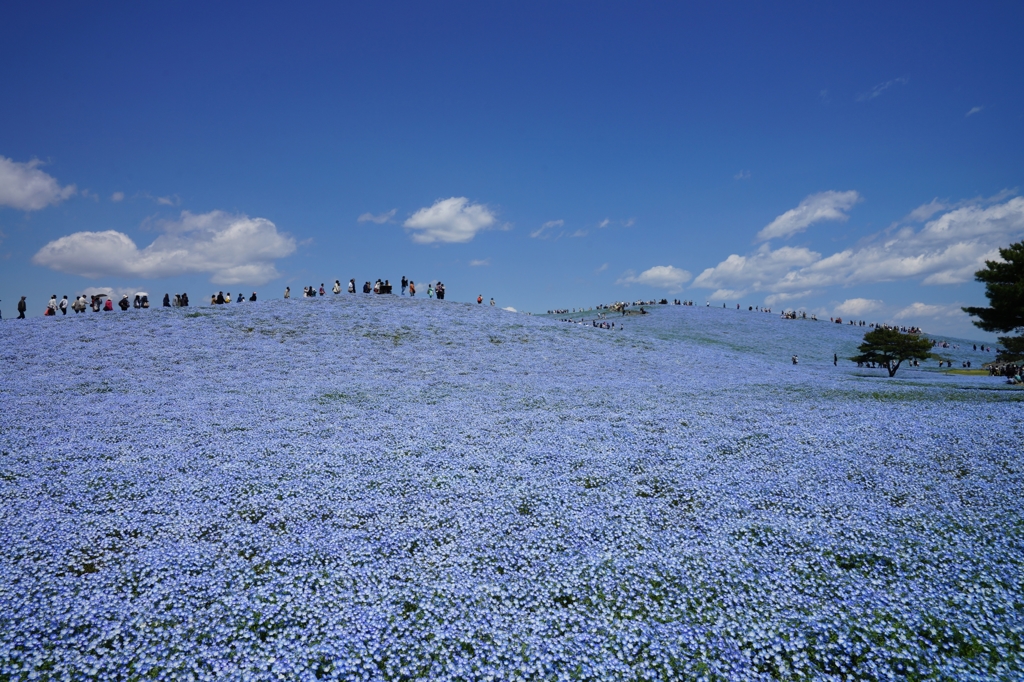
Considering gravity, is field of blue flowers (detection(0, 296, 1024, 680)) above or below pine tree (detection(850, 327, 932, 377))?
below

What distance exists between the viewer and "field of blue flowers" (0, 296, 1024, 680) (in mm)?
6578

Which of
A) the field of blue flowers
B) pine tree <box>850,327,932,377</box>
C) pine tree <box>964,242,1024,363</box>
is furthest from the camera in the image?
pine tree <box>850,327,932,377</box>

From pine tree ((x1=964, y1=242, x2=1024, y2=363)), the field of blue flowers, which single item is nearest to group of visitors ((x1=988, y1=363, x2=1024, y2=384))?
pine tree ((x1=964, y1=242, x2=1024, y2=363))

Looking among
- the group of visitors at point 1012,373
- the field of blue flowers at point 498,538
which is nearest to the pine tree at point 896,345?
the group of visitors at point 1012,373

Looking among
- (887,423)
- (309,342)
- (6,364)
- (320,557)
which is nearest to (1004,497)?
(887,423)

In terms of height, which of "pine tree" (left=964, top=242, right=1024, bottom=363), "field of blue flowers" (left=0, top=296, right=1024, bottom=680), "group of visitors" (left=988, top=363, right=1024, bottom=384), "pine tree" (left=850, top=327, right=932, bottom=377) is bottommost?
"field of blue flowers" (left=0, top=296, right=1024, bottom=680)

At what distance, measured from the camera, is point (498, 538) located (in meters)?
9.11

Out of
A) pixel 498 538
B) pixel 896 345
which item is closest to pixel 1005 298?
pixel 896 345

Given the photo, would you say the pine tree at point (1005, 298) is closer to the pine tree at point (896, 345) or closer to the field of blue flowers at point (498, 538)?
the pine tree at point (896, 345)

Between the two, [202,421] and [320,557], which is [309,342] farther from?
[320,557]

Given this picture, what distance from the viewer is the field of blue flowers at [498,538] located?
6578 mm

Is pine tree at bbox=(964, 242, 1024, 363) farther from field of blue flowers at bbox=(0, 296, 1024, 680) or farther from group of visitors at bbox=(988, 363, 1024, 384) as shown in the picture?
field of blue flowers at bbox=(0, 296, 1024, 680)

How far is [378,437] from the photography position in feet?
49.0

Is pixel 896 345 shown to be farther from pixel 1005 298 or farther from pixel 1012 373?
pixel 1005 298
